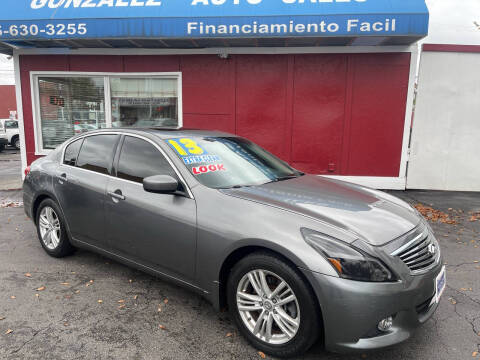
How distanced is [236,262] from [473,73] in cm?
793

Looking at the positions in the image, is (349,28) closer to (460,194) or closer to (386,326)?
(460,194)

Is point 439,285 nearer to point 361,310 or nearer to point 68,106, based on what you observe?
point 361,310

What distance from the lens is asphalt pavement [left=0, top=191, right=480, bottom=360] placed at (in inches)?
106

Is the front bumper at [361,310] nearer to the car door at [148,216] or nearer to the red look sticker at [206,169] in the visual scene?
the car door at [148,216]

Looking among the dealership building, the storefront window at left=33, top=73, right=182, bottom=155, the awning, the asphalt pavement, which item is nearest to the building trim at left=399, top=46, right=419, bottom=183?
the dealership building

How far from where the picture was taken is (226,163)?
3.45 meters

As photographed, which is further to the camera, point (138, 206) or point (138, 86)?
point (138, 86)

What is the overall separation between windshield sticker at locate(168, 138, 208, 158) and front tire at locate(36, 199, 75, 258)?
1726 millimetres

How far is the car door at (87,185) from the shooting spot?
369 cm

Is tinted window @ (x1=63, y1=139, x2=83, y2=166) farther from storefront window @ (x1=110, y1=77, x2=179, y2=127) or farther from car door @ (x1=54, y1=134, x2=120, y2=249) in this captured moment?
storefront window @ (x1=110, y1=77, x2=179, y2=127)

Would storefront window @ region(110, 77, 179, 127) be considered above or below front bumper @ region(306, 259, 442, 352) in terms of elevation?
above

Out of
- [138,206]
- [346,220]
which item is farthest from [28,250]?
[346,220]

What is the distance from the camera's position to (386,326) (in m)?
2.33

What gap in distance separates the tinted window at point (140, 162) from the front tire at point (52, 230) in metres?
1.17
